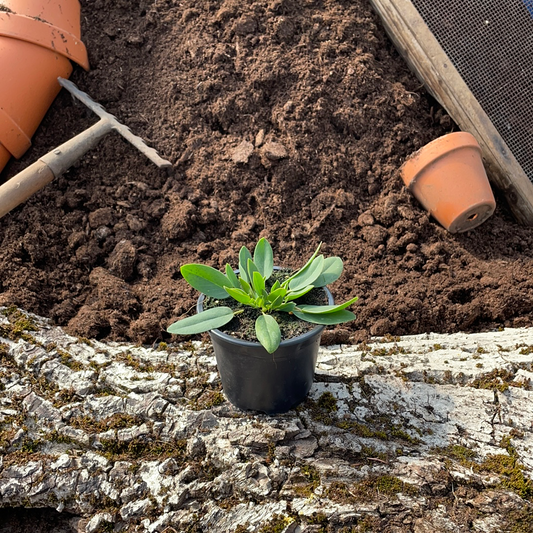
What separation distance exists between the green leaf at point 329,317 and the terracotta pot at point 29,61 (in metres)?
2.21

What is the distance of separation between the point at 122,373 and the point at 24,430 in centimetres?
34

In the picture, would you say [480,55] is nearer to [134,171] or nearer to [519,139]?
[519,139]

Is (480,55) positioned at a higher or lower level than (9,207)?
higher

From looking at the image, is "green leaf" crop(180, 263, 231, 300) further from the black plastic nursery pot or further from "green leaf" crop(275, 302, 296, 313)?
"green leaf" crop(275, 302, 296, 313)

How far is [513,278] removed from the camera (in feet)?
7.89

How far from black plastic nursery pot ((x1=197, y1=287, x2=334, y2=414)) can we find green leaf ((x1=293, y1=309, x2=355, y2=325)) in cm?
3

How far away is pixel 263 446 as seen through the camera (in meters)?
1.49

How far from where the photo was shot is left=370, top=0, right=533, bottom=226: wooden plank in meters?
2.79

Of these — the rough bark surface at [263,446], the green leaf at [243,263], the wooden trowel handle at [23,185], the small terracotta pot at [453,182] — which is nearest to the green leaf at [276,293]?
the green leaf at [243,263]

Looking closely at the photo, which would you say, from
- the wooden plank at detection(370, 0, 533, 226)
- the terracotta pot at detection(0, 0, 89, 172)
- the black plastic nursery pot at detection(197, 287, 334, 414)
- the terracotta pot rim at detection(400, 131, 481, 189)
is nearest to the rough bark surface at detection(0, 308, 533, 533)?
the black plastic nursery pot at detection(197, 287, 334, 414)

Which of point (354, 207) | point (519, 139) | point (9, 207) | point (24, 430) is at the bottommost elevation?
point (24, 430)

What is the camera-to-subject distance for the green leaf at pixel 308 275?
1510 millimetres

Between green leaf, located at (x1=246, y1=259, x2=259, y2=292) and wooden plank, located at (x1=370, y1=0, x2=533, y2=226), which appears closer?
green leaf, located at (x1=246, y1=259, x2=259, y2=292)

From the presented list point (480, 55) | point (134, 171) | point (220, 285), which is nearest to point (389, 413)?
point (220, 285)
